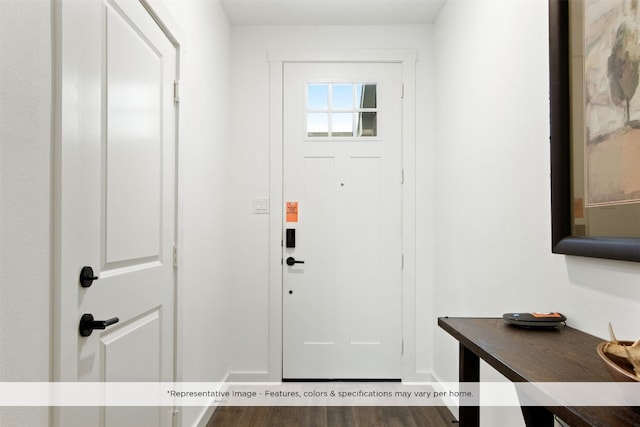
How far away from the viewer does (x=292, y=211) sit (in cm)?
314

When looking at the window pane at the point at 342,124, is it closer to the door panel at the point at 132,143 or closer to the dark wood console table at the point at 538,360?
the door panel at the point at 132,143

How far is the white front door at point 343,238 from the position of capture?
3.12 m

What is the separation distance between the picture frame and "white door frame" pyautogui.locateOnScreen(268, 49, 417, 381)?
1.69m

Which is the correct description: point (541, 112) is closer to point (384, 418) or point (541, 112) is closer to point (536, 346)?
point (536, 346)

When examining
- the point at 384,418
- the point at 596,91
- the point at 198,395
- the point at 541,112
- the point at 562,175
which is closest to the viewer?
the point at 596,91

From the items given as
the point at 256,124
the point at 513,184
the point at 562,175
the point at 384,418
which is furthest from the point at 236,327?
the point at 562,175

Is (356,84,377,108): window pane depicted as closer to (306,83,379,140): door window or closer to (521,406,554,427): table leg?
(306,83,379,140): door window

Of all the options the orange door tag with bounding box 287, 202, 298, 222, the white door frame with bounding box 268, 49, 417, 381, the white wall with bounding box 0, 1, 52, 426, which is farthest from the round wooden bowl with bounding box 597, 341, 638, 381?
the orange door tag with bounding box 287, 202, 298, 222

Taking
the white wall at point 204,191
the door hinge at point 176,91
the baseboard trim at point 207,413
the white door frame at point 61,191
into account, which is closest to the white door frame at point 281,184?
the white wall at point 204,191

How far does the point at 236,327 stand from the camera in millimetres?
3123

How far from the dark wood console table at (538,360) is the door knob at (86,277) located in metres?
1.15

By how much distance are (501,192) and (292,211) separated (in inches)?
64.1

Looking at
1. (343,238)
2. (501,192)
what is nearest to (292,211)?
(343,238)

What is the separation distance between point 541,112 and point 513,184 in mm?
352
